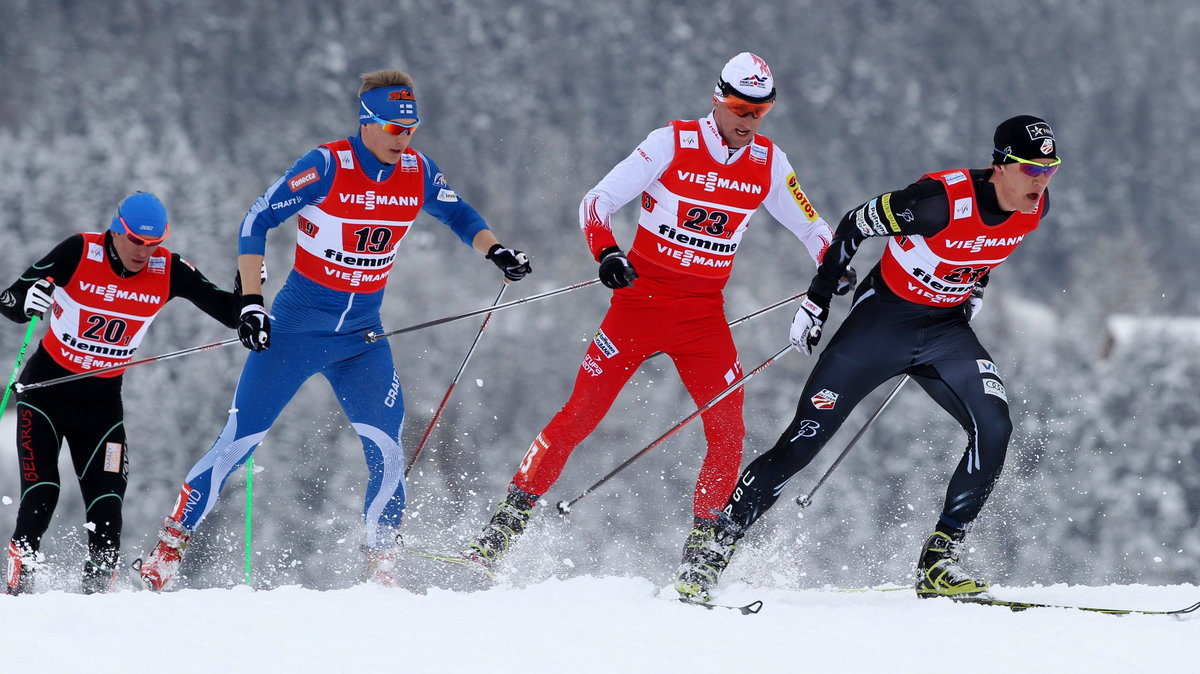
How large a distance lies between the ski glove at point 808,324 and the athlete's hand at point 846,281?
5.4 inches

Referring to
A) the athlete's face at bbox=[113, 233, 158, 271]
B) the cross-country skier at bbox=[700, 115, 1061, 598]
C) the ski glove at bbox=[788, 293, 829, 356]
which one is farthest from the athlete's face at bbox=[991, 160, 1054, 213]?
the athlete's face at bbox=[113, 233, 158, 271]

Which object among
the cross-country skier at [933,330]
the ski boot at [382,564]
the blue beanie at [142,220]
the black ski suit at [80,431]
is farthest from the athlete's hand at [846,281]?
the blue beanie at [142,220]

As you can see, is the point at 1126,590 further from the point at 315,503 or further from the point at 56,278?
the point at 315,503

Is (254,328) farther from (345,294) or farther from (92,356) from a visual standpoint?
(92,356)

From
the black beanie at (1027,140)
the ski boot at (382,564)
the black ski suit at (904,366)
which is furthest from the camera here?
the ski boot at (382,564)

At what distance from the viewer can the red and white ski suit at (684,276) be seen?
5809mm

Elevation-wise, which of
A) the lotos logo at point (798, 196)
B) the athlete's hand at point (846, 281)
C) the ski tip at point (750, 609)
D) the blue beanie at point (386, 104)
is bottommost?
the ski tip at point (750, 609)

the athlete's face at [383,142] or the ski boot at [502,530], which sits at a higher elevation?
the athlete's face at [383,142]

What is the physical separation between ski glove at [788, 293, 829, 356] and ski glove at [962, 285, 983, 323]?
66cm

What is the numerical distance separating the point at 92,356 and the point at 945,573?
387cm

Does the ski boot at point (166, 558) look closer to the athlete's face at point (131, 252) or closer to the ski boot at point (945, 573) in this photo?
Result: the athlete's face at point (131, 252)

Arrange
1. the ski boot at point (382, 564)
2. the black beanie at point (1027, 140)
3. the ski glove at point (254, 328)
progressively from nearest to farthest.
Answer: the black beanie at point (1027, 140)
the ski glove at point (254, 328)
the ski boot at point (382, 564)

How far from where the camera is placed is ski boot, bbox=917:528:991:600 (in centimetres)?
526

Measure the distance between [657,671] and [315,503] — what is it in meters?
30.5
